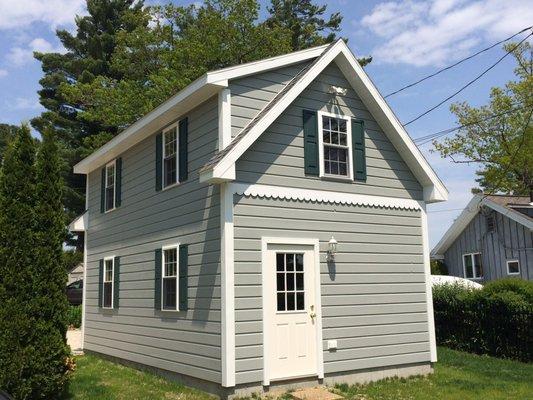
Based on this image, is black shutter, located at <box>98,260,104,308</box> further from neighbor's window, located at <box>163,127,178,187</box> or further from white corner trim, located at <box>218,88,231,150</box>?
white corner trim, located at <box>218,88,231,150</box>

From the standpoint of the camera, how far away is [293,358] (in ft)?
30.8

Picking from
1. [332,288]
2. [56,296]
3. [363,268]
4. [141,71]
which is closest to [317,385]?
[332,288]

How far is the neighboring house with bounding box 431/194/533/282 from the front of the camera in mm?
23312

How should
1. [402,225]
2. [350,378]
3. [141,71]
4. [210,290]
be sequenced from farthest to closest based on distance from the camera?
[141,71], [402,225], [350,378], [210,290]

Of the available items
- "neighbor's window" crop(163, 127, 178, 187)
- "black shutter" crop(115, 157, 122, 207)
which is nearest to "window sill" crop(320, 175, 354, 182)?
"neighbor's window" crop(163, 127, 178, 187)

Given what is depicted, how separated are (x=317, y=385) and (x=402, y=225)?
12.5 ft

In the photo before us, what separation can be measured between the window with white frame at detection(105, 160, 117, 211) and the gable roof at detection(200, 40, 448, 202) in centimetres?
600

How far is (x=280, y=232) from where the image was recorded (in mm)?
9680

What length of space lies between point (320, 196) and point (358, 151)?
138 cm

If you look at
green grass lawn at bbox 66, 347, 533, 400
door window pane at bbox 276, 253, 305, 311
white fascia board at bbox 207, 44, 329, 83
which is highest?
white fascia board at bbox 207, 44, 329, 83

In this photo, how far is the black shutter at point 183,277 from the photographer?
10049mm

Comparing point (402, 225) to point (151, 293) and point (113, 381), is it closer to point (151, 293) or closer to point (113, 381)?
point (151, 293)

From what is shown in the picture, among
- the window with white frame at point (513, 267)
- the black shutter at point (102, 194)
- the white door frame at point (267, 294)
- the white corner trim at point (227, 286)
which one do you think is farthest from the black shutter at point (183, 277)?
the window with white frame at point (513, 267)

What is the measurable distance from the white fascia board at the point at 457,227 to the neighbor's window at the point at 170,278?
18455mm
